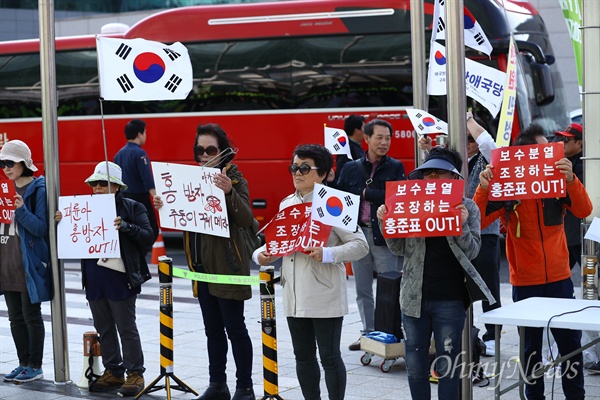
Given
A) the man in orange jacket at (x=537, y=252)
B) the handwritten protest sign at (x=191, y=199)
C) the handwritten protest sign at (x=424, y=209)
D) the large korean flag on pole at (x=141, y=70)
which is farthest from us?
the large korean flag on pole at (x=141, y=70)

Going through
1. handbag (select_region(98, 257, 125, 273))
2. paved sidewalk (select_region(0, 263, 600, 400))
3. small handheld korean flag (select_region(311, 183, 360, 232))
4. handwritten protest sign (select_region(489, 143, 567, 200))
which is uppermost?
handwritten protest sign (select_region(489, 143, 567, 200))

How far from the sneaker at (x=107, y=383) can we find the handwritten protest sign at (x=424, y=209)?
2.87 m

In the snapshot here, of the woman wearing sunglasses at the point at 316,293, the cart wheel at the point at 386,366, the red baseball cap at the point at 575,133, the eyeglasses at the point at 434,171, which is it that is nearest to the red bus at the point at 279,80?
the red baseball cap at the point at 575,133

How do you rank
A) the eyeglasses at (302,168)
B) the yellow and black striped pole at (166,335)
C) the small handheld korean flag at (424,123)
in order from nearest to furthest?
1. the eyeglasses at (302,168)
2. the small handheld korean flag at (424,123)
3. the yellow and black striped pole at (166,335)

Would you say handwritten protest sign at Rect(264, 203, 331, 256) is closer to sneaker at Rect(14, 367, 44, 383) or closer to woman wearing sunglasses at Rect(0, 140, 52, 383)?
woman wearing sunglasses at Rect(0, 140, 52, 383)

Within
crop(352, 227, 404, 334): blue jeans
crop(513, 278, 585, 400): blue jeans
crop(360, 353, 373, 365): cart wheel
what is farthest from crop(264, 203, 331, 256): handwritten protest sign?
crop(352, 227, 404, 334): blue jeans

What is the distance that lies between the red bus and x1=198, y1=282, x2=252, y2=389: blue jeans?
342 inches

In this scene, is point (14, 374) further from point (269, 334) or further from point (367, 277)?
point (367, 277)

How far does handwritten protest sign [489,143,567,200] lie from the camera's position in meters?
6.14

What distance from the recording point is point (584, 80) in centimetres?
764

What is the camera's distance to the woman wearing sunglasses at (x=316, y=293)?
19.6 ft

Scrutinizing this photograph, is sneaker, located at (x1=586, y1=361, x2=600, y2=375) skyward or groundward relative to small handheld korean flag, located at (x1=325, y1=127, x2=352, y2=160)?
groundward

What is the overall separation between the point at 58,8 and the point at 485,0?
19219 mm

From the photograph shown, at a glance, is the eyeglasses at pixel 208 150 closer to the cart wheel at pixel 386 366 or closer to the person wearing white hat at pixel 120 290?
the person wearing white hat at pixel 120 290
